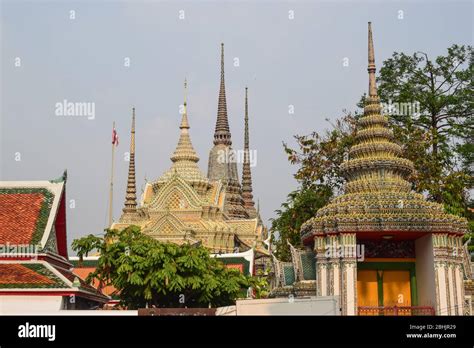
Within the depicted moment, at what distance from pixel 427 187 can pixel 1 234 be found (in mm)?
18525

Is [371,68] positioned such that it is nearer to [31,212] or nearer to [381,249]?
[381,249]

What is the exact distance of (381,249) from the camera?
22.7m

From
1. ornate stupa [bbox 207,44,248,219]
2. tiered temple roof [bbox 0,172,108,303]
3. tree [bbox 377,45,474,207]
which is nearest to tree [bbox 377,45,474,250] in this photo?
tree [bbox 377,45,474,207]

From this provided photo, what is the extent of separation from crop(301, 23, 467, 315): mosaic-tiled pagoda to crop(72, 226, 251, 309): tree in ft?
11.6

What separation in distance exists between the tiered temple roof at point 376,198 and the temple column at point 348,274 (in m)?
0.37

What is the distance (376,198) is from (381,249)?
1950 mm

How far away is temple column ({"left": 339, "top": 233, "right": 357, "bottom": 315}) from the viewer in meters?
20.7

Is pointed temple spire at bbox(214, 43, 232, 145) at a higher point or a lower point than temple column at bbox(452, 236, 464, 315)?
higher

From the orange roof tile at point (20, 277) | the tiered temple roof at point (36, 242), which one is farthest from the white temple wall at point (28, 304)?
the orange roof tile at point (20, 277)

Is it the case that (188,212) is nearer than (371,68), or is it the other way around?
(371,68)

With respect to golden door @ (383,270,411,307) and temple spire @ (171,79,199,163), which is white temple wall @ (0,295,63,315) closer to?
golden door @ (383,270,411,307)

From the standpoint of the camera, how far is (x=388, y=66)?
118 feet

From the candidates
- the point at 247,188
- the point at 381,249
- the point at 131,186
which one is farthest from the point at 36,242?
the point at 247,188

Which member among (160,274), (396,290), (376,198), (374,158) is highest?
(374,158)
